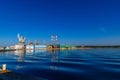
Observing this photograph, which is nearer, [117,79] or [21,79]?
[21,79]

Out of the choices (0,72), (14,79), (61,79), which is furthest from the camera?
(61,79)

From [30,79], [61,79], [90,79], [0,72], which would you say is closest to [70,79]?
[61,79]

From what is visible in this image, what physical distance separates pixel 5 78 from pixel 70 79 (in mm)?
11539

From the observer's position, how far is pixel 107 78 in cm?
3102

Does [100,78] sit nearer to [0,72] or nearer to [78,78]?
[78,78]

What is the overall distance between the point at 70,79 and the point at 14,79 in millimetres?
10846

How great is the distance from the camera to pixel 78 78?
31141 mm

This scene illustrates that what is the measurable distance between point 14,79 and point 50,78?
9.36m

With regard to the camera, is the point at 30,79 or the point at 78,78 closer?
the point at 30,79

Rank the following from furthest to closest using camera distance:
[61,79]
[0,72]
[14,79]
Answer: [61,79]
[0,72]
[14,79]

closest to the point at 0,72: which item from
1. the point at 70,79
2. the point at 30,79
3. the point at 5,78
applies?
the point at 5,78

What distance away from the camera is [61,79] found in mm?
30234

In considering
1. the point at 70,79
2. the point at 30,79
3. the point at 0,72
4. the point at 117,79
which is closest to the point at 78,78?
the point at 70,79

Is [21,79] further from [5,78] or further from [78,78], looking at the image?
[78,78]
